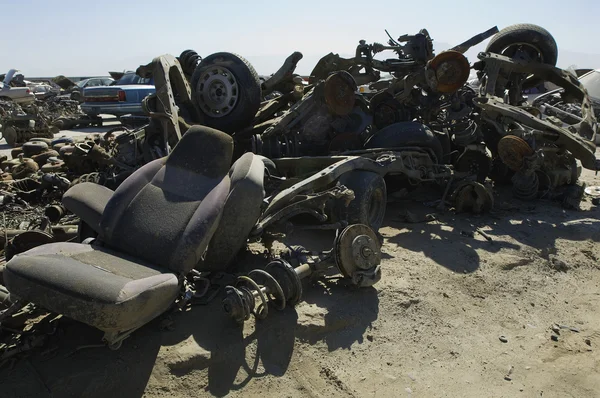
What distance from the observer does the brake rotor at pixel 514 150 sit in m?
6.04

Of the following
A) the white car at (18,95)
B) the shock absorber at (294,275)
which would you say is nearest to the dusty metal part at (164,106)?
the shock absorber at (294,275)

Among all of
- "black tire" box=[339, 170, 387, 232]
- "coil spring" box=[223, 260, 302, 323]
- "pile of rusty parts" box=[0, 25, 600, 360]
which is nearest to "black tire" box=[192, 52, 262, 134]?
"pile of rusty parts" box=[0, 25, 600, 360]

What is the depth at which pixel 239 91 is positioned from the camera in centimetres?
668

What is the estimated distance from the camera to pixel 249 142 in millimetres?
6594

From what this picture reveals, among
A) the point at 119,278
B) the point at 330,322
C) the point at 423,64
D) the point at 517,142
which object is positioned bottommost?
the point at 330,322

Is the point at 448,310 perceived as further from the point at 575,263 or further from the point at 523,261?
the point at 575,263

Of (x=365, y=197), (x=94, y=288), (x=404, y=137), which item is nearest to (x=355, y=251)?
(x=365, y=197)

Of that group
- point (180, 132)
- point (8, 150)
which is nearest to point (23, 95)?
point (8, 150)

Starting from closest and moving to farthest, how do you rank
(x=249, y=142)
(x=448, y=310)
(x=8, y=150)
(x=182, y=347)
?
1. (x=182, y=347)
2. (x=448, y=310)
3. (x=249, y=142)
4. (x=8, y=150)

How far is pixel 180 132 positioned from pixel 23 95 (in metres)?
17.8

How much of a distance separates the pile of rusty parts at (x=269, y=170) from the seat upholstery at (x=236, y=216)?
0.4 inches

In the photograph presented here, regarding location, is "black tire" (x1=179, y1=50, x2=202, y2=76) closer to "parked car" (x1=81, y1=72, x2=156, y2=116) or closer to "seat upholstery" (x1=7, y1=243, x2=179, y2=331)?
"seat upholstery" (x1=7, y1=243, x2=179, y2=331)

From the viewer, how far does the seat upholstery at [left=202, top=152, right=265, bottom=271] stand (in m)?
3.56

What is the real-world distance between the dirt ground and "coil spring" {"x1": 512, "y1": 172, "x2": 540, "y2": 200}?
2084 mm
